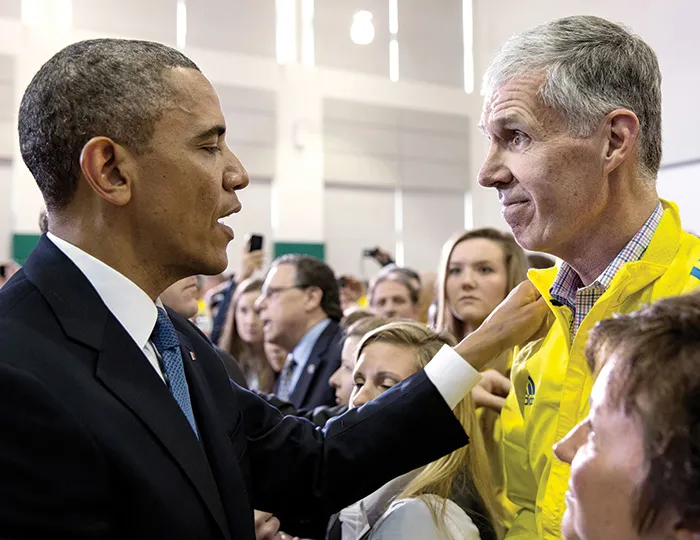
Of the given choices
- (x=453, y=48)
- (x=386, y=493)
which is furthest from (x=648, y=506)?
(x=453, y=48)

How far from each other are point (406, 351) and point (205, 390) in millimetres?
844

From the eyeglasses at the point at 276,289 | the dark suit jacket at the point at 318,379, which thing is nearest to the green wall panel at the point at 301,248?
the eyeglasses at the point at 276,289

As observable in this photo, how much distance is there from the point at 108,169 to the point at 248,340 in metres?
3.81

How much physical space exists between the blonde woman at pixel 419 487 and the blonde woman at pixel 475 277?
3.18ft

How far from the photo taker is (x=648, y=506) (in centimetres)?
84

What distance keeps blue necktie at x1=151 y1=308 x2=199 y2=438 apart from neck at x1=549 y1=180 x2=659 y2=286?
75 centimetres

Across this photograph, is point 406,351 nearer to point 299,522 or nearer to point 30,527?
point 299,522

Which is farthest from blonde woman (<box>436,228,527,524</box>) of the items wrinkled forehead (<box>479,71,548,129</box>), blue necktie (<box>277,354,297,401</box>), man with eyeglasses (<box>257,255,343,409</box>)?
wrinkled forehead (<box>479,71,548,129</box>)

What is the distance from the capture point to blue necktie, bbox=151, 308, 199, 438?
136 cm

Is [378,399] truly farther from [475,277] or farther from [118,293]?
[475,277]

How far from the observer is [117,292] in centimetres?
132

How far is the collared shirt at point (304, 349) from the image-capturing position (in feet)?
13.5

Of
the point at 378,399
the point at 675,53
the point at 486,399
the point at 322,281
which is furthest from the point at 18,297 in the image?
the point at 675,53

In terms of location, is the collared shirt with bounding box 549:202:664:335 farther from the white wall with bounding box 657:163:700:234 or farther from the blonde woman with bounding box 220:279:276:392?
the white wall with bounding box 657:163:700:234
